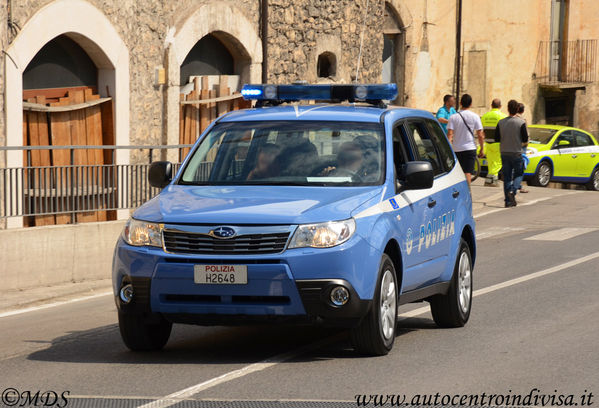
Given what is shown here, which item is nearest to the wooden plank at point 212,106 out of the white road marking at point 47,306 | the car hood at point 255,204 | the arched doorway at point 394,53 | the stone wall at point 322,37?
the stone wall at point 322,37

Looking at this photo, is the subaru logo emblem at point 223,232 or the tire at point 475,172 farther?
the tire at point 475,172

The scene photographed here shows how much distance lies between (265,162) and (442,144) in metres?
2.01

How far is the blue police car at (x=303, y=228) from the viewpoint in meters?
7.75

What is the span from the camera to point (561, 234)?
18062mm

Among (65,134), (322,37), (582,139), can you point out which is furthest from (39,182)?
(582,139)

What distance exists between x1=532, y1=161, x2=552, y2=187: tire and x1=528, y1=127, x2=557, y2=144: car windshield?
0.57 meters

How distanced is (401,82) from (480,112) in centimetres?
390

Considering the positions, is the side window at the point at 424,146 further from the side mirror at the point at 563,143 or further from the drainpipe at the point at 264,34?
the side mirror at the point at 563,143

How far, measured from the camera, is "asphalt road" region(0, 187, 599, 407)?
23.6 ft

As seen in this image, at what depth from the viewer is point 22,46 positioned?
53.2 ft

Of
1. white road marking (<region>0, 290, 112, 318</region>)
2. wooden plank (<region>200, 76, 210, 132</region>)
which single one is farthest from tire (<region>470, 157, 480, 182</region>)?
white road marking (<region>0, 290, 112, 318</region>)

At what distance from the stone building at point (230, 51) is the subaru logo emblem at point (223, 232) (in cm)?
715

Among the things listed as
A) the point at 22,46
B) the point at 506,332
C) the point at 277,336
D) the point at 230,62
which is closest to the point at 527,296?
the point at 506,332

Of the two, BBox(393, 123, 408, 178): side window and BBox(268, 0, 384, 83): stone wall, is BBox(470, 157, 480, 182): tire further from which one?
BBox(393, 123, 408, 178): side window
